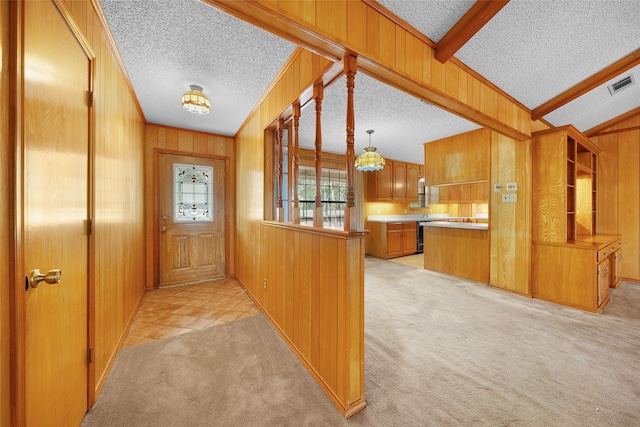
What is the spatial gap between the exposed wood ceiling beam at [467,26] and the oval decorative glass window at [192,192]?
369cm

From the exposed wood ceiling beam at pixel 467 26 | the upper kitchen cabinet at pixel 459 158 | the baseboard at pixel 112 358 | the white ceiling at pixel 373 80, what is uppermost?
the white ceiling at pixel 373 80

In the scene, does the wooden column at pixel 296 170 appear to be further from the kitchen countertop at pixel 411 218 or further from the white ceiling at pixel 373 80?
the kitchen countertop at pixel 411 218

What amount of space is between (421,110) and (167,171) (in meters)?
3.91

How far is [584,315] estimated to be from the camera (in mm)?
2693

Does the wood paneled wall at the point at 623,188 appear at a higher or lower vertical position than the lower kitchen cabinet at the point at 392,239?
higher

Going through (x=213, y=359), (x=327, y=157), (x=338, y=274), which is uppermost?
(x=327, y=157)

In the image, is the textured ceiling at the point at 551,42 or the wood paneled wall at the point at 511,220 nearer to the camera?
the textured ceiling at the point at 551,42

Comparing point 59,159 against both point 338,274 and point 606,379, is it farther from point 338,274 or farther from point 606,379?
point 606,379

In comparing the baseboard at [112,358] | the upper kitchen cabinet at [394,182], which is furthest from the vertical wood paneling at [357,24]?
the upper kitchen cabinet at [394,182]

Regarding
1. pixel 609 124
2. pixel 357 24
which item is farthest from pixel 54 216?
pixel 609 124

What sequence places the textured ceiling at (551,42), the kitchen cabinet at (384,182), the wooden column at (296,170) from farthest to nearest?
the kitchen cabinet at (384,182), the wooden column at (296,170), the textured ceiling at (551,42)

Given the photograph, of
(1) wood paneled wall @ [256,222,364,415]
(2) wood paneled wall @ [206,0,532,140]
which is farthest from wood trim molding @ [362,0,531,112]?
(1) wood paneled wall @ [256,222,364,415]

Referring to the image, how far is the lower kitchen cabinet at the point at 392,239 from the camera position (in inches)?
229

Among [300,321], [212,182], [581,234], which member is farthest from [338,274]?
[581,234]
